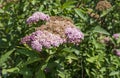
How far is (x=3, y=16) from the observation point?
429cm

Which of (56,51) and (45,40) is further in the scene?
(56,51)

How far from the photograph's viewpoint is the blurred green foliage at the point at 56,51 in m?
3.36

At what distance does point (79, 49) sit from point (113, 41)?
0.57 metres

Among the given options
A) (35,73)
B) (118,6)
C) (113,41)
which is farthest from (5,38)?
(118,6)

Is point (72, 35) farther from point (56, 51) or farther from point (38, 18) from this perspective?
point (38, 18)

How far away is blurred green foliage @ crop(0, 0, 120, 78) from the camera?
336cm

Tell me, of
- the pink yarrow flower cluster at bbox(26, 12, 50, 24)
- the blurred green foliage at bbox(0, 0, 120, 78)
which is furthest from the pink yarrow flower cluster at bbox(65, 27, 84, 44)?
the pink yarrow flower cluster at bbox(26, 12, 50, 24)

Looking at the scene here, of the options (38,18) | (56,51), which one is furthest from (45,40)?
(38,18)

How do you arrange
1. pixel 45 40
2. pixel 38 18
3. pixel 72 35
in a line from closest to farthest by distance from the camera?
pixel 45 40 → pixel 72 35 → pixel 38 18

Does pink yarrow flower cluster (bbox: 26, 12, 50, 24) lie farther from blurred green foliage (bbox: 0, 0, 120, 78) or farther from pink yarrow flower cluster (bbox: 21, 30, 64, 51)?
pink yarrow flower cluster (bbox: 21, 30, 64, 51)

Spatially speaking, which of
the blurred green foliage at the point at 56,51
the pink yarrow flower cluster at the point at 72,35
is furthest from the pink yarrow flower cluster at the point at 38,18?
the pink yarrow flower cluster at the point at 72,35

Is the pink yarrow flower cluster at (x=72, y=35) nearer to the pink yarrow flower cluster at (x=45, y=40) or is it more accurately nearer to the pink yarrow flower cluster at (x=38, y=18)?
the pink yarrow flower cluster at (x=45, y=40)

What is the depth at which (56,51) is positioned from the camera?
3.32m

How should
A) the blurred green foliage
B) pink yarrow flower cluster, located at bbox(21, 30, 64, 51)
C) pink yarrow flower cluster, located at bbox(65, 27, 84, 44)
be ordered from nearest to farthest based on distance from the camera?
pink yarrow flower cluster, located at bbox(21, 30, 64, 51) → pink yarrow flower cluster, located at bbox(65, 27, 84, 44) → the blurred green foliage
